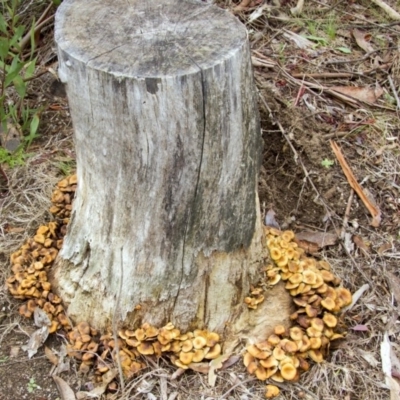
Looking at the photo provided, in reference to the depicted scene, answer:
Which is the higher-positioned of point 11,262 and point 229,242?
point 229,242

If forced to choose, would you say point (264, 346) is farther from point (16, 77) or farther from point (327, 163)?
point (16, 77)

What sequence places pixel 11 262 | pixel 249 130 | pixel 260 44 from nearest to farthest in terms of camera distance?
pixel 249 130
pixel 11 262
pixel 260 44

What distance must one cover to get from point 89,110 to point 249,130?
28.9 inches

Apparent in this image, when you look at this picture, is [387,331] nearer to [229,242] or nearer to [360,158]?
[229,242]

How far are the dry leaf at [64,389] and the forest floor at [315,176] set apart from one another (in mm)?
25

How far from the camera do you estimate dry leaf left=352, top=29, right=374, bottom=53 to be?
16.2 ft

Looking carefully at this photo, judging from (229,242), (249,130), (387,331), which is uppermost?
(249,130)

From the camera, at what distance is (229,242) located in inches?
110

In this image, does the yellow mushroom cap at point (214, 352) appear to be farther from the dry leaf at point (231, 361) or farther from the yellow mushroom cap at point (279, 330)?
the yellow mushroom cap at point (279, 330)

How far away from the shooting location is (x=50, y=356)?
9.84 feet

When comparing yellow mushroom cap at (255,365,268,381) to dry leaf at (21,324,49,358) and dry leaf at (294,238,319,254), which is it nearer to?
dry leaf at (294,238,319,254)

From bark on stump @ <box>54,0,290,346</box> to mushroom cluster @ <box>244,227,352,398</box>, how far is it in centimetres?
11

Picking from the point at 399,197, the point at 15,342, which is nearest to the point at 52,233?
the point at 15,342

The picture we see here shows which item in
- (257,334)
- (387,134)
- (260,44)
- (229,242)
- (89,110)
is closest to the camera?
(89,110)
